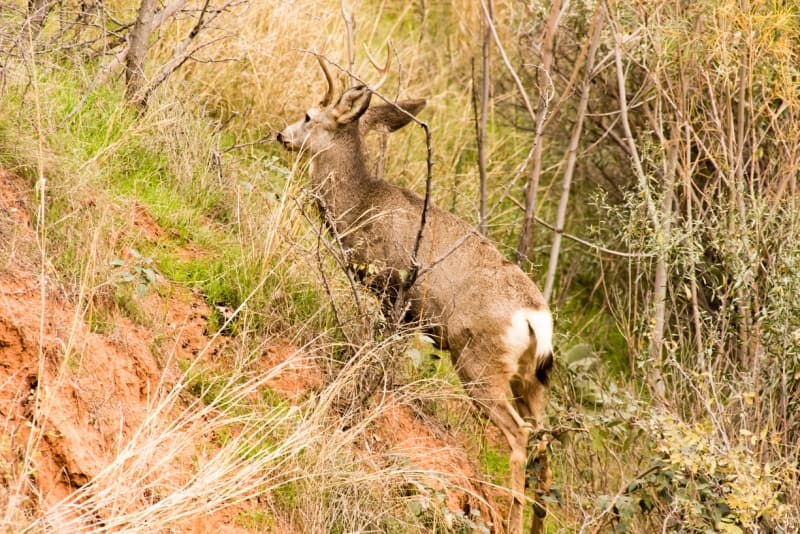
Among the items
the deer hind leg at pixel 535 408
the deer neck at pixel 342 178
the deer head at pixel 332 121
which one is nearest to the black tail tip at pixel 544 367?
the deer hind leg at pixel 535 408

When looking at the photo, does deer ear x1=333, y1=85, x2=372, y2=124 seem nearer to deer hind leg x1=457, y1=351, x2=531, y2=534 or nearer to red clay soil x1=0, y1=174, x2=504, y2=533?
red clay soil x1=0, y1=174, x2=504, y2=533

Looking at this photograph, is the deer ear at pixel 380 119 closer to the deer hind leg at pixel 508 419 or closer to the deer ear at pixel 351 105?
the deer ear at pixel 351 105

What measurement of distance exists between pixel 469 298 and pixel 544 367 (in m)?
0.53

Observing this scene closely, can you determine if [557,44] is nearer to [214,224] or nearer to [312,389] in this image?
[214,224]

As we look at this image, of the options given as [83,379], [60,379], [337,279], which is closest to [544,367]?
[337,279]

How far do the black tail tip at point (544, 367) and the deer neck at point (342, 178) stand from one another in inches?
55.0

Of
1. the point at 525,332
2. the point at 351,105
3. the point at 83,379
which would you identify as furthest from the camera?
the point at 351,105

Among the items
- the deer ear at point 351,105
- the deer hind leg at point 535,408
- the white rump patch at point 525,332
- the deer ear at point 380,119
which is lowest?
the deer hind leg at point 535,408

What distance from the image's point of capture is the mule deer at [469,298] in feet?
19.2

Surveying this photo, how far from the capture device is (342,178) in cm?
691

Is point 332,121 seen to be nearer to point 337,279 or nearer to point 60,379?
point 337,279

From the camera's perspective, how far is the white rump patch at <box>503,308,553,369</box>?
5.84 m

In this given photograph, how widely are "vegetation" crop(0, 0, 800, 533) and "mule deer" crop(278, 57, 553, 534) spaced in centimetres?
20

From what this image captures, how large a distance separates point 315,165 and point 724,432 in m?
3.01
